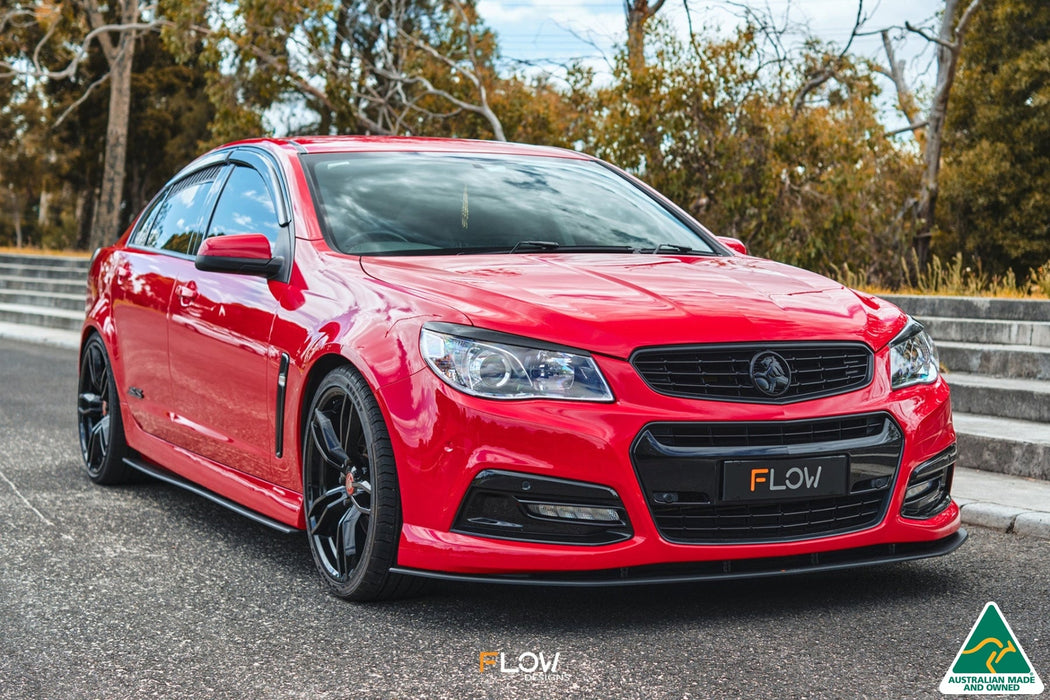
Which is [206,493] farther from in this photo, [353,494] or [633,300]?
[633,300]

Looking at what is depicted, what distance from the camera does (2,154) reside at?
55250 mm

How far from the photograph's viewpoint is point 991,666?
3701 mm

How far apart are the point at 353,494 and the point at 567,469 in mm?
858

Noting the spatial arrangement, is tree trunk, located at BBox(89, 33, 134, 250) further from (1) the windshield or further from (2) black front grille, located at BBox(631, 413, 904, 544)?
(2) black front grille, located at BBox(631, 413, 904, 544)

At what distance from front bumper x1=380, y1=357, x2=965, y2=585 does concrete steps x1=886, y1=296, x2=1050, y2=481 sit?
3041 millimetres

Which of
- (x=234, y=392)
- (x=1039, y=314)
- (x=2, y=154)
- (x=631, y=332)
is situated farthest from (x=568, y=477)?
(x=2, y=154)

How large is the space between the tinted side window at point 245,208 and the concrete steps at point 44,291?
41.4 ft

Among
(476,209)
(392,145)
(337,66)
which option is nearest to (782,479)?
(476,209)

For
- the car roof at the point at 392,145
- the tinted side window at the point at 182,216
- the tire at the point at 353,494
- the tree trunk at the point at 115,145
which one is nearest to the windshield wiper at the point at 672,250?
the car roof at the point at 392,145

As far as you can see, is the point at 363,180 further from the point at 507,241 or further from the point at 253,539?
the point at 253,539

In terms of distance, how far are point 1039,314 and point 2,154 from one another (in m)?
52.9

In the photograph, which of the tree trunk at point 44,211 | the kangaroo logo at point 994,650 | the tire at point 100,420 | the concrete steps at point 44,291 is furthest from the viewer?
the tree trunk at point 44,211

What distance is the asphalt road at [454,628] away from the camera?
3.58 metres

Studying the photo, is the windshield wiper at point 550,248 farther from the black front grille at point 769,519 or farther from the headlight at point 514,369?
the black front grille at point 769,519
